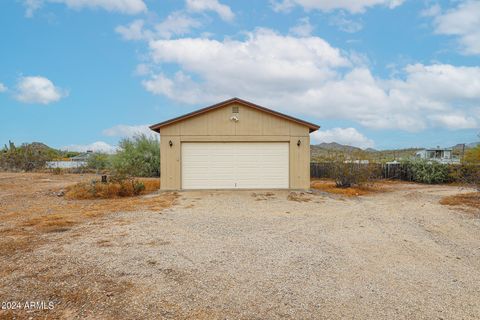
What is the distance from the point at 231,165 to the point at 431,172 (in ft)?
44.9

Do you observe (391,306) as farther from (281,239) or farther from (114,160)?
(114,160)

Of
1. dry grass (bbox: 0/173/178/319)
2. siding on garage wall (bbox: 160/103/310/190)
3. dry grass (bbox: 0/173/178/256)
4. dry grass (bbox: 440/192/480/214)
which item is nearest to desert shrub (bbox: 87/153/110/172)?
dry grass (bbox: 0/173/178/256)

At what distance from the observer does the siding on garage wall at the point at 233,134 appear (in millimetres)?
13820

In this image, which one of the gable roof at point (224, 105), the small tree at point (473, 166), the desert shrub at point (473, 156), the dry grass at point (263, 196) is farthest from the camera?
the gable roof at point (224, 105)

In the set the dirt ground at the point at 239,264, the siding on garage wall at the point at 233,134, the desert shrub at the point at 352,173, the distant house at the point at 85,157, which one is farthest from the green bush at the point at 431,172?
the distant house at the point at 85,157

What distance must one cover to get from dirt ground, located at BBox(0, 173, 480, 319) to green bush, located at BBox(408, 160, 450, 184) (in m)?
11.9

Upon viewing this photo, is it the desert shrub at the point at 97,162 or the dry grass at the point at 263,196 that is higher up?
the desert shrub at the point at 97,162

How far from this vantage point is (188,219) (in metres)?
8.48

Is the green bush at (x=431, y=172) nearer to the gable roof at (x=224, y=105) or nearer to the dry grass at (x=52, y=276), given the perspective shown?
the gable roof at (x=224, y=105)

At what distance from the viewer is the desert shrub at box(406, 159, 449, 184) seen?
2036 cm

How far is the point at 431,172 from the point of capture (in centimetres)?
Answer: 2047

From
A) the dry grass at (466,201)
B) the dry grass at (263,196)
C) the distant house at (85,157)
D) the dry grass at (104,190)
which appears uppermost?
the distant house at (85,157)

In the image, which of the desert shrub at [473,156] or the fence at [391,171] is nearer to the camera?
the desert shrub at [473,156]

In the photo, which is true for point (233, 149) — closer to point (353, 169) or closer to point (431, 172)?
point (353, 169)
